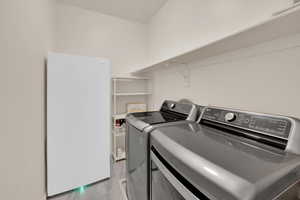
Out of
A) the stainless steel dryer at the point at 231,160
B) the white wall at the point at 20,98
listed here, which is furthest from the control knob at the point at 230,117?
the white wall at the point at 20,98

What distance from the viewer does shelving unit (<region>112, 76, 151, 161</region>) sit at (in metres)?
2.28

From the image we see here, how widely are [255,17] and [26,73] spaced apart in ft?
5.92

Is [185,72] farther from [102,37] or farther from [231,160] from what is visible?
[102,37]

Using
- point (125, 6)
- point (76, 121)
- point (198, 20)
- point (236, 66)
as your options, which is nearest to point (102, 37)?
point (125, 6)

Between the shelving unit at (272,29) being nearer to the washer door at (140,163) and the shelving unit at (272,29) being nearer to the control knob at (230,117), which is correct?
the control knob at (230,117)

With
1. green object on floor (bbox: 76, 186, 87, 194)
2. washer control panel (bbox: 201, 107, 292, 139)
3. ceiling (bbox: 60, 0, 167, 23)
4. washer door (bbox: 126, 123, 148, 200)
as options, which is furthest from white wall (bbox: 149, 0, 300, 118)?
green object on floor (bbox: 76, 186, 87, 194)

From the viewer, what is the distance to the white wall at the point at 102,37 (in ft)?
6.87

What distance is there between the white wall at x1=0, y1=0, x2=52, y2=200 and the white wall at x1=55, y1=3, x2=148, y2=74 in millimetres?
880

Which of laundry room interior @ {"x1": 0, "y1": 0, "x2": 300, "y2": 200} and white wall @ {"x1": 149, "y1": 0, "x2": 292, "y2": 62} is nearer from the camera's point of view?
laundry room interior @ {"x1": 0, "y1": 0, "x2": 300, "y2": 200}

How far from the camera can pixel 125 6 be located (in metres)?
2.14

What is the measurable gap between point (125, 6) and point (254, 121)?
2.45 m

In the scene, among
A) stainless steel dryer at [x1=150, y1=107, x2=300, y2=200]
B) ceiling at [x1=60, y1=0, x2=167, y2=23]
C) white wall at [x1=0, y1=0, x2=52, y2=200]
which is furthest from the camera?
ceiling at [x1=60, y1=0, x2=167, y2=23]

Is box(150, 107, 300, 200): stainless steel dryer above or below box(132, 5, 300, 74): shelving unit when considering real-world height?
below

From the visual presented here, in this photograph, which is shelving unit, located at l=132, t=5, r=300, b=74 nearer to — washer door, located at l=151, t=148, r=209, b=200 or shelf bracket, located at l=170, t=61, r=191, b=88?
shelf bracket, located at l=170, t=61, r=191, b=88
